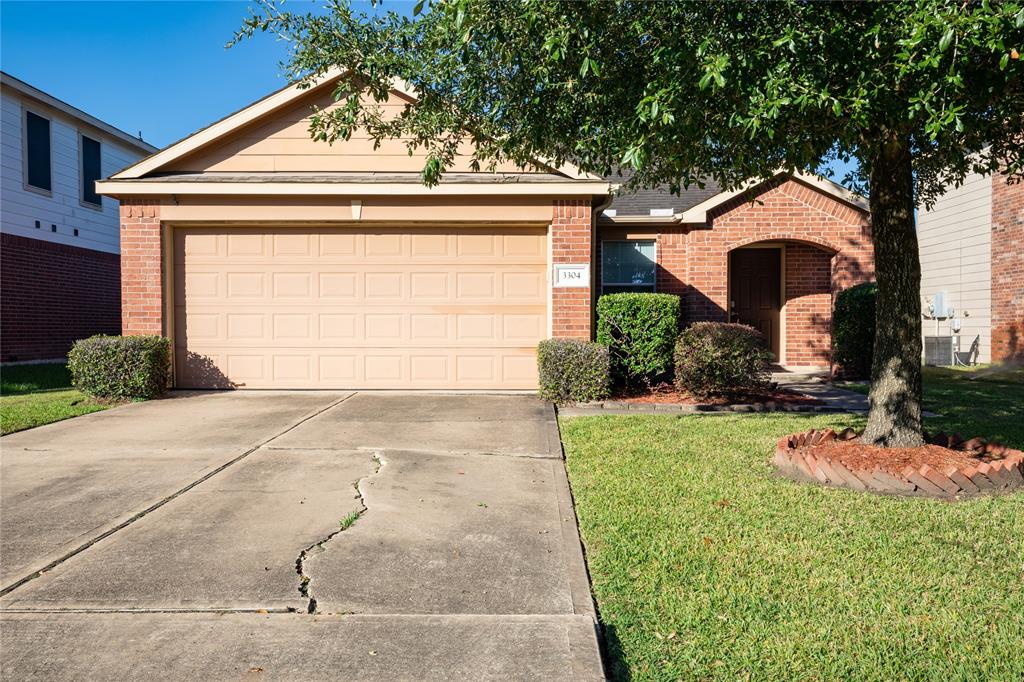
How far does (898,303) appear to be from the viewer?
220 inches

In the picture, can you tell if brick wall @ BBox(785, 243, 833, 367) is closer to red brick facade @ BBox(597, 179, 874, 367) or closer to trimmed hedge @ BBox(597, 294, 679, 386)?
red brick facade @ BBox(597, 179, 874, 367)

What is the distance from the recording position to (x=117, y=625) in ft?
9.62

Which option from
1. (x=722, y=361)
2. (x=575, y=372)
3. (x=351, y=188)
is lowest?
(x=575, y=372)

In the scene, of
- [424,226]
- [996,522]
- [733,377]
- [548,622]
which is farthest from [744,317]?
[548,622]

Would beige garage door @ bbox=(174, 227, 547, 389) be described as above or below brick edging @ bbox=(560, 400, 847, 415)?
above

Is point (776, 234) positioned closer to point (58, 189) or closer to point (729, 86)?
point (729, 86)

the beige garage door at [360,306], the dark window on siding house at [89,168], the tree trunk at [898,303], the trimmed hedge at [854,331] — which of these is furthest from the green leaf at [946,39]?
the dark window on siding house at [89,168]

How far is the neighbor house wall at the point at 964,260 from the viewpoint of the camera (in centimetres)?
1587

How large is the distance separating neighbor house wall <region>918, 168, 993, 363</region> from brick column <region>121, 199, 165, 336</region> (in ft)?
54.6

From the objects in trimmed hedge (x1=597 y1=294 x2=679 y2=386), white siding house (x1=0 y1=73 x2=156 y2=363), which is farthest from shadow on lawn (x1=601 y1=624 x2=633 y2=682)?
white siding house (x1=0 y1=73 x2=156 y2=363)

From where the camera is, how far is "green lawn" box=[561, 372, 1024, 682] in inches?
107

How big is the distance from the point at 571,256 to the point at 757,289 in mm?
5394

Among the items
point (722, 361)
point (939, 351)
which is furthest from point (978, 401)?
point (939, 351)

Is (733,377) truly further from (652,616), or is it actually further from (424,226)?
(652,616)
